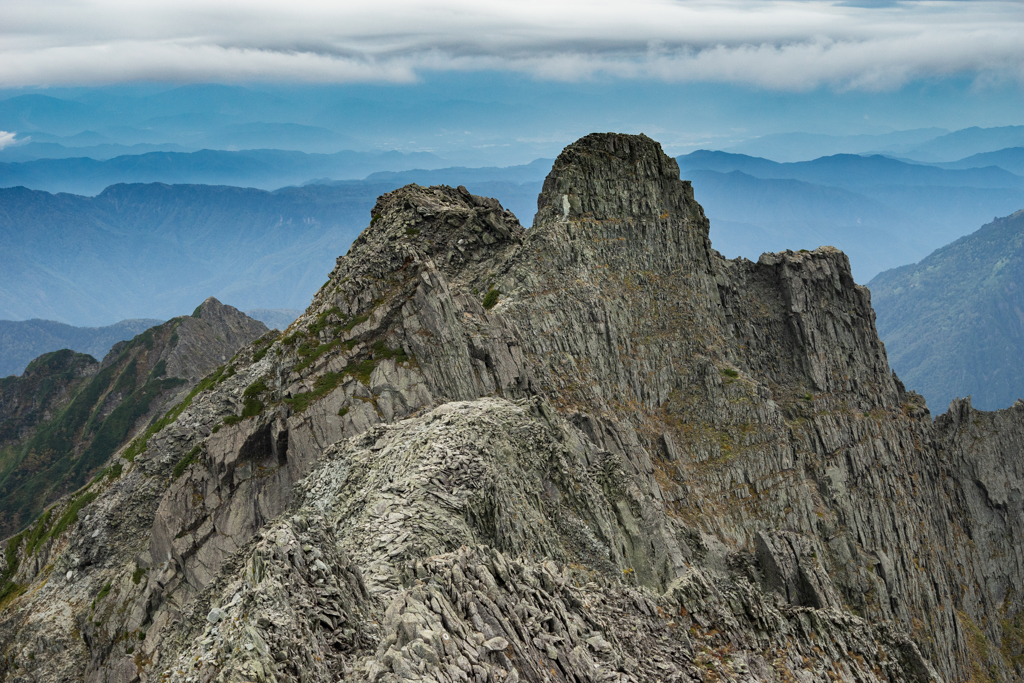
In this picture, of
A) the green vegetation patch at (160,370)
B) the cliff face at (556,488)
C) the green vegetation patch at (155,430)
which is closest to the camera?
the cliff face at (556,488)

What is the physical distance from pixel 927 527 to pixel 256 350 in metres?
89.6

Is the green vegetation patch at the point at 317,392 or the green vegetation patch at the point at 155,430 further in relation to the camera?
the green vegetation patch at the point at 155,430

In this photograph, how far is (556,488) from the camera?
44594 mm

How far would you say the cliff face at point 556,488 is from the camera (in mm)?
26250

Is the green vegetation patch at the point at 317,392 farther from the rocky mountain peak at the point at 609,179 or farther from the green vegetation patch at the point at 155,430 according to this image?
the rocky mountain peak at the point at 609,179

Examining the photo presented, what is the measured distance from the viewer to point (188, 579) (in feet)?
178

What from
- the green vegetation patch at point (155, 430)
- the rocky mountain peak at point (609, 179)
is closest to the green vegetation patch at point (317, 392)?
the green vegetation patch at point (155, 430)

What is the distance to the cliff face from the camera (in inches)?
1033

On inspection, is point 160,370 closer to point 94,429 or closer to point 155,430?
point 94,429

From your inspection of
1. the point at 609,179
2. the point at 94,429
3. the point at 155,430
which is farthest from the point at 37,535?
the point at 94,429

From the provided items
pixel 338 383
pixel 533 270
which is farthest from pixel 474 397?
pixel 533 270

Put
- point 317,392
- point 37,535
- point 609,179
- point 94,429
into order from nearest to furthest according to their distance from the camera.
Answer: point 317,392 → point 37,535 → point 609,179 → point 94,429

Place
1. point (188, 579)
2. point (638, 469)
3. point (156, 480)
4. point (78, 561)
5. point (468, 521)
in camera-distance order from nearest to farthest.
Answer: point (468, 521), point (188, 579), point (78, 561), point (156, 480), point (638, 469)

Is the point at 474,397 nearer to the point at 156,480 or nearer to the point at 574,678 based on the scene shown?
the point at 156,480
